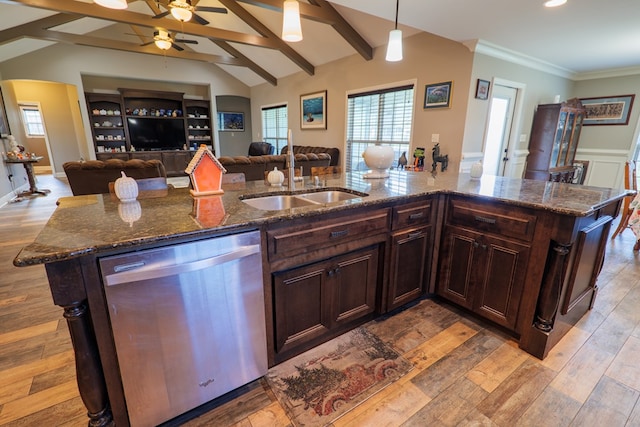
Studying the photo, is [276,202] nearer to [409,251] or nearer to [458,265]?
[409,251]

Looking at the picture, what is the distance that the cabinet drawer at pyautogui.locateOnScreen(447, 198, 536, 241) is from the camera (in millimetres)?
1668

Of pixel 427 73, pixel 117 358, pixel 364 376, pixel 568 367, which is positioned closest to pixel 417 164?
pixel 427 73

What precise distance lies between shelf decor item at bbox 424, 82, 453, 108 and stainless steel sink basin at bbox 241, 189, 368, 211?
10.1 ft

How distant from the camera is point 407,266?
2.03 metres

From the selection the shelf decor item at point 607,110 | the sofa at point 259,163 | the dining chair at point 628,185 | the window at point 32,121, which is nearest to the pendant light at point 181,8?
the sofa at point 259,163

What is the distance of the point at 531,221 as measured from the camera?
164 centimetres

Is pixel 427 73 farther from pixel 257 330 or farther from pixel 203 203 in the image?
pixel 257 330

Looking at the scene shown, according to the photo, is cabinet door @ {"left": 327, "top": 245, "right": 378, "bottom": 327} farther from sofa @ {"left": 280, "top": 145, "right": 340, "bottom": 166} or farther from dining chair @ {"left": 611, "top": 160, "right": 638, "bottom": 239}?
sofa @ {"left": 280, "top": 145, "right": 340, "bottom": 166}

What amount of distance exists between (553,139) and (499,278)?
4.34 meters

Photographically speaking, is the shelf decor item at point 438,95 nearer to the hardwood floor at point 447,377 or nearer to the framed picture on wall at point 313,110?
the framed picture on wall at point 313,110

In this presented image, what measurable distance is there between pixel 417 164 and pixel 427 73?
4.38ft

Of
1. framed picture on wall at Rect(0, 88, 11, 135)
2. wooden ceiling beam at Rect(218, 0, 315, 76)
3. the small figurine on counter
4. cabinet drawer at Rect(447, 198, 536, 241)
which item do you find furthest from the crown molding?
framed picture on wall at Rect(0, 88, 11, 135)

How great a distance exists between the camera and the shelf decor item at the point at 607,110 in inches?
201

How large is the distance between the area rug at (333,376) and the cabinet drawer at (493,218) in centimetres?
95
